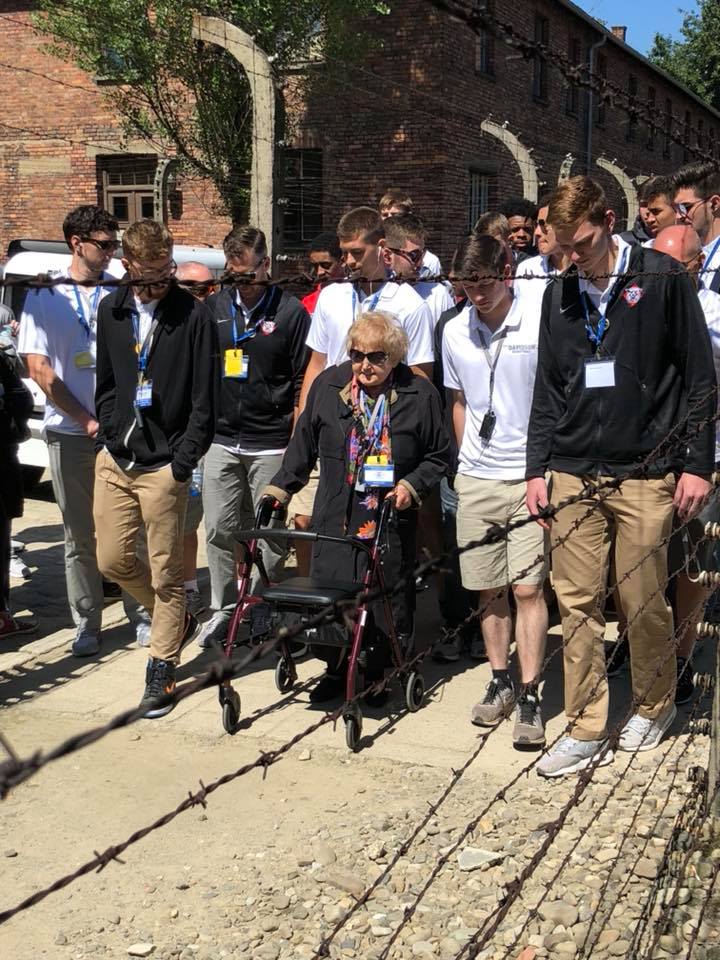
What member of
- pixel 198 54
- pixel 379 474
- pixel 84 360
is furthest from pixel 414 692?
pixel 198 54

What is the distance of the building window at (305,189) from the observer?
853 inches

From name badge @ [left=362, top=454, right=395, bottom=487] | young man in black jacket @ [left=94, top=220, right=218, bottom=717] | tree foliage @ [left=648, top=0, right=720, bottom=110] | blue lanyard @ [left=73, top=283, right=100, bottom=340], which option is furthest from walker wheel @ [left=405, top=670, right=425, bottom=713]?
tree foliage @ [left=648, top=0, right=720, bottom=110]

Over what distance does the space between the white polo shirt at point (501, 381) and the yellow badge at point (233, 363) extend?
4.53 feet

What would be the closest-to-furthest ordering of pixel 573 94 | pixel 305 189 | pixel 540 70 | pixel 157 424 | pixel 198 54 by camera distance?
pixel 157 424 → pixel 198 54 → pixel 305 189 → pixel 540 70 → pixel 573 94

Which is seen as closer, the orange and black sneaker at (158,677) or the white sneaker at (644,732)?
the white sneaker at (644,732)

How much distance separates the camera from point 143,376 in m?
5.19

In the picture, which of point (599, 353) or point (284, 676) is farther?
point (284, 676)

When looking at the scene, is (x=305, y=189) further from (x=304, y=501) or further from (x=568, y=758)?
(x=568, y=758)

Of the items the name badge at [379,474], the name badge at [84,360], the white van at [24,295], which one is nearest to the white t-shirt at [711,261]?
the name badge at [379,474]

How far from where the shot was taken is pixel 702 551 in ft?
18.5

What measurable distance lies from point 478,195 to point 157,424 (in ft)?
60.6

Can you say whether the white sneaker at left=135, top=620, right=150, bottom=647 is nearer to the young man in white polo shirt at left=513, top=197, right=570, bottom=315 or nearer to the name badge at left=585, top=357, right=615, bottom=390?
the young man in white polo shirt at left=513, top=197, right=570, bottom=315

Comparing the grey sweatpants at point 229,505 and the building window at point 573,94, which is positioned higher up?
the building window at point 573,94

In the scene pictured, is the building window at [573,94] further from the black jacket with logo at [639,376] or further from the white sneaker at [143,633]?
the black jacket with logo at [639,376]
